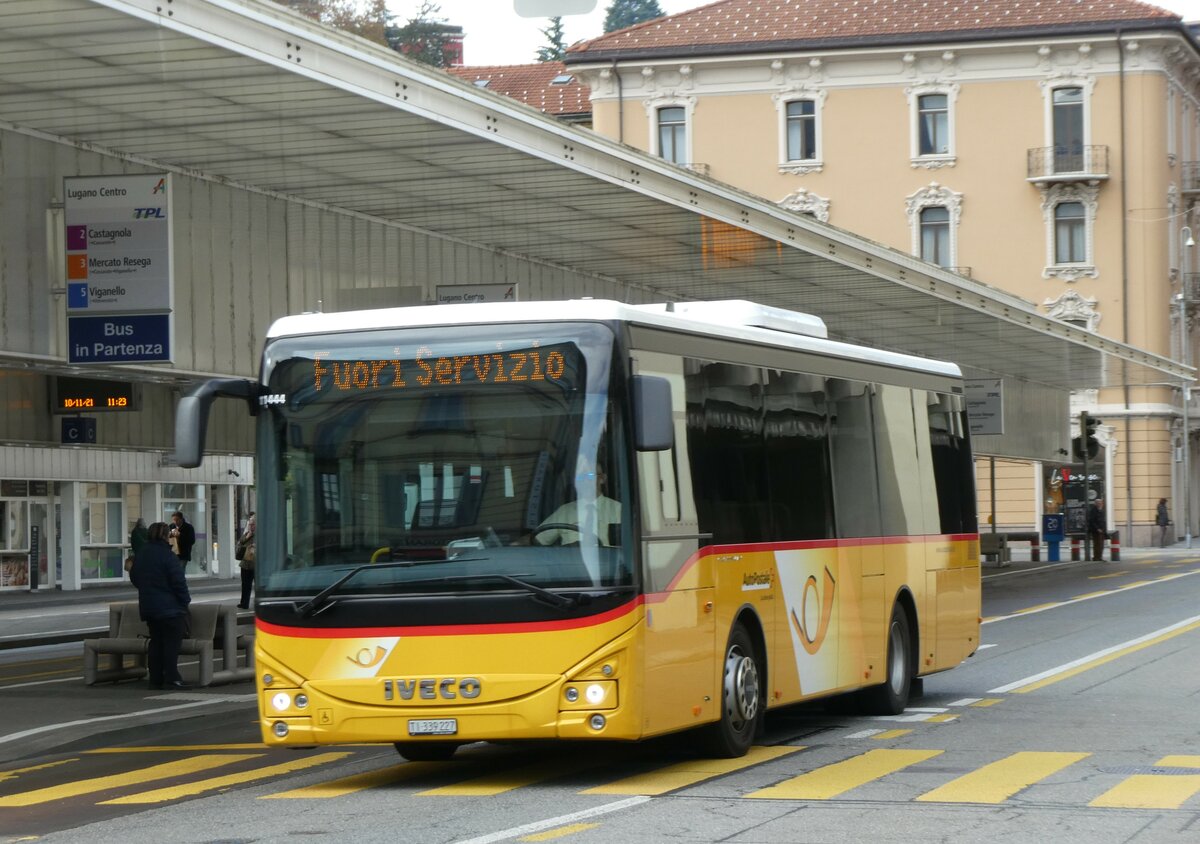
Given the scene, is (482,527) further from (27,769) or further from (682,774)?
(27,769)

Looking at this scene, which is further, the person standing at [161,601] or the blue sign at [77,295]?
the blue sign at [77,295]

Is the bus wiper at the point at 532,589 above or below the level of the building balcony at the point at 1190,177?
below

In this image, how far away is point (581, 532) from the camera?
10.9m

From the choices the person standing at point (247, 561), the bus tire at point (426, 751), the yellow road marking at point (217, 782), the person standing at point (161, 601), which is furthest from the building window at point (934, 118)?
the bus tire at point (426, 751)

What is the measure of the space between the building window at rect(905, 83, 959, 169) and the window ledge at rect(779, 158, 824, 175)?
328 cm

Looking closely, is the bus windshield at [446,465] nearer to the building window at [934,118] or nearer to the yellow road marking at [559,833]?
the yellow road marking at [559,833]

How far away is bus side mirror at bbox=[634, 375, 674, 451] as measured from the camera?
1098 centimetres

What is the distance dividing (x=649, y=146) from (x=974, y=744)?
56271 mm

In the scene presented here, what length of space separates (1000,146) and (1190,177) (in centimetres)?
812

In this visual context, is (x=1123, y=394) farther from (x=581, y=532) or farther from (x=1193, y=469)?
(x=581, y=532)

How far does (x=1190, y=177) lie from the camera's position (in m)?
69.6

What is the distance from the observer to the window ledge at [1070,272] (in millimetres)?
65562

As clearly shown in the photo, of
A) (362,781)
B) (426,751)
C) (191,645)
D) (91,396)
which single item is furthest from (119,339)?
(362,781)

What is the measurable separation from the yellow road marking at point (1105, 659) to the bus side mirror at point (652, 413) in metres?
7.55
